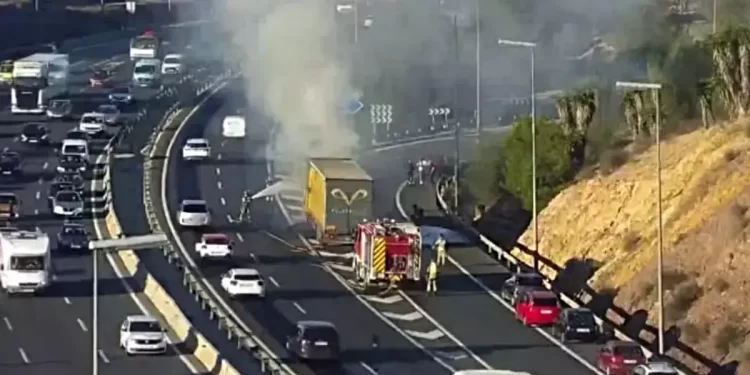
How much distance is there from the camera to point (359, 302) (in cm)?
6719

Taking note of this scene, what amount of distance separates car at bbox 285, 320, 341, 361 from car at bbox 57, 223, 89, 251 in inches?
746

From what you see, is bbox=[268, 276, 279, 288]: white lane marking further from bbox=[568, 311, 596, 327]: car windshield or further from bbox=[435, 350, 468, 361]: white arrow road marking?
bbox=[568, 311, 596, 327]: car windshield

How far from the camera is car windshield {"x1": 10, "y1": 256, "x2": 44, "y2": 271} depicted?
6756 centimetres

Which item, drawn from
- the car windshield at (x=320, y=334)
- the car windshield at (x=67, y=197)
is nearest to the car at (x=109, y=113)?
the car windshield at (x=67, y=197)

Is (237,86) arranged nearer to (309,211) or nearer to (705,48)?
(705,48)

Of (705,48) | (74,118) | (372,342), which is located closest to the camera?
(372,342)

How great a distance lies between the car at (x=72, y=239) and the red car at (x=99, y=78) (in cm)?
5369

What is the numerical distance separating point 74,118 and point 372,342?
5512 cm

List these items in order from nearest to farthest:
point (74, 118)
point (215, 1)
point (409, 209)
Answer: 1. point (409, 209)
2. point (74, 118)
3. point (215, 1)

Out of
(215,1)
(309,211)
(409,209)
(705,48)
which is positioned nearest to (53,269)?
(309,211)

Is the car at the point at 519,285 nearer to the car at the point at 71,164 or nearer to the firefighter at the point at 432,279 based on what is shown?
the firefighter at the point at 432,279

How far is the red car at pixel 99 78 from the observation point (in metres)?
130

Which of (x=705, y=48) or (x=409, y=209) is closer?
(x=409, y=209)

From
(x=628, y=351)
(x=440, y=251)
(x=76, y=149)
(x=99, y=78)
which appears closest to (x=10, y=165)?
Answer: (x=76, y=149)
